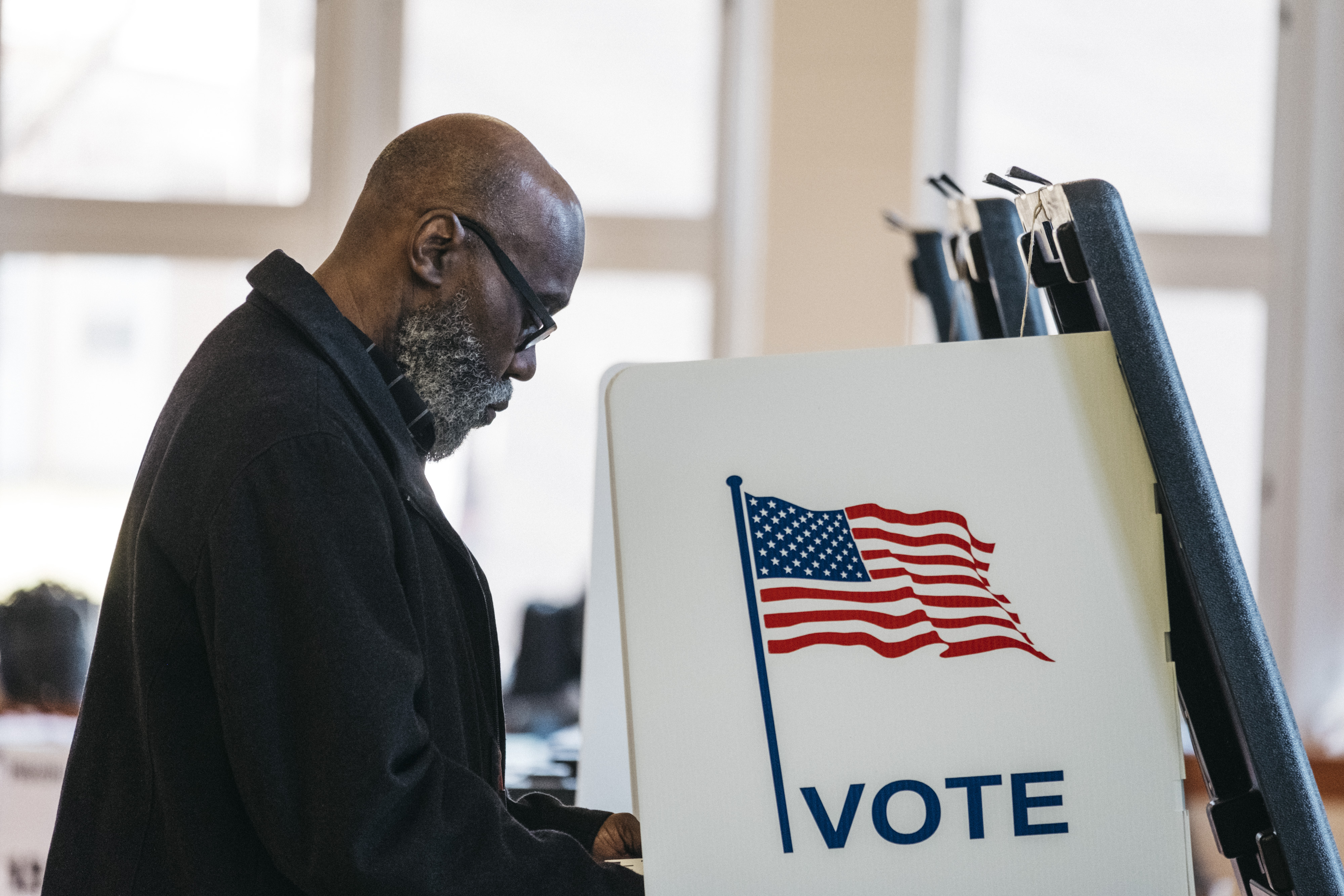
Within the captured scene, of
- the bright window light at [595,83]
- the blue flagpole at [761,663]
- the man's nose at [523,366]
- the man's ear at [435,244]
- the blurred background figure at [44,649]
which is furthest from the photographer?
the bright window light at [595,83]

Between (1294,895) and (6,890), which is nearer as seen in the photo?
(1294,895)

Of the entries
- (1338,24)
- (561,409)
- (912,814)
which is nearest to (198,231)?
(561,409)

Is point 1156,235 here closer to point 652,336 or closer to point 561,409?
point 652,336

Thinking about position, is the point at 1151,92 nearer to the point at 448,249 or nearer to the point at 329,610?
the point at 448,249

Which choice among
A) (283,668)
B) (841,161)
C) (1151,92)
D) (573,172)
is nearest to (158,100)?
(573,172)

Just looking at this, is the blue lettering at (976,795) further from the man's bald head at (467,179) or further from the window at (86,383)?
the window at (86,383)

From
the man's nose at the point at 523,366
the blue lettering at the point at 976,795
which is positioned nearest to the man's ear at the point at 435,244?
the man's nose at the point at 523,366

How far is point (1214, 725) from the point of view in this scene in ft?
2.59

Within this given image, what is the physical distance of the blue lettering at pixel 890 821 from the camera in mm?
756

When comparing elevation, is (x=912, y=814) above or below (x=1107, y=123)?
below

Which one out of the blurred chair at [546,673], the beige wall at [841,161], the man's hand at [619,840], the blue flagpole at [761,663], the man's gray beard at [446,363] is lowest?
the man's hand at [619,840]

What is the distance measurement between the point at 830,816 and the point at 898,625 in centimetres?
13

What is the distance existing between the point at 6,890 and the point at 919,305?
2462 millimetres

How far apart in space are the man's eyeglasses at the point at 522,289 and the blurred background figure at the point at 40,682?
2208mm
